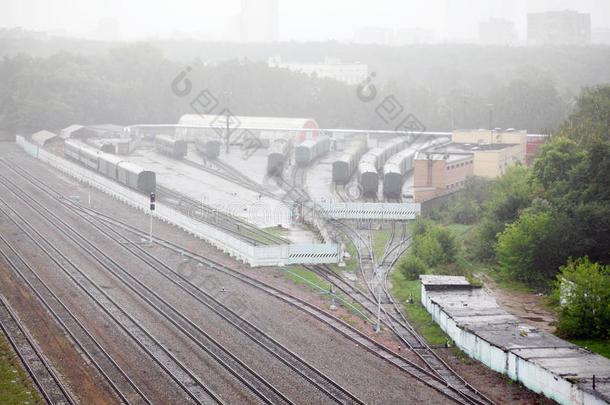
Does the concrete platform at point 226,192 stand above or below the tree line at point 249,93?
below

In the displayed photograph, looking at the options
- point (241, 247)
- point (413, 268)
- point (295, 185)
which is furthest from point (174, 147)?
point (413, 268)

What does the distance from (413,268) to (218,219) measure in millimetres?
13105

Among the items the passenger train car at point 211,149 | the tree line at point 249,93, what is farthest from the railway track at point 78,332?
the tree line at point 249,93

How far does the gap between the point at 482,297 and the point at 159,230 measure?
57.8ft

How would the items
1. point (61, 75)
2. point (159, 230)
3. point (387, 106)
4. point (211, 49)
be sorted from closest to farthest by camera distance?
point (159, 230) → point (61, 75) → point (387, 106) → point (211, 49)

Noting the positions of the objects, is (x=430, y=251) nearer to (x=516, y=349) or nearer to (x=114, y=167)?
(x=516, y=349)

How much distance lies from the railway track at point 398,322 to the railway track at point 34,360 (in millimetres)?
9254

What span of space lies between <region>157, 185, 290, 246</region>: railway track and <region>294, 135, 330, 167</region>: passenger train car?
1340 cm

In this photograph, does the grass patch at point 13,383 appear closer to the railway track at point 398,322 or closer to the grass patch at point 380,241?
the railway track at point 398,322

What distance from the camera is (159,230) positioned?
35719mm

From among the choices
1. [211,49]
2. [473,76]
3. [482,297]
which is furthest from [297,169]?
[211,49]

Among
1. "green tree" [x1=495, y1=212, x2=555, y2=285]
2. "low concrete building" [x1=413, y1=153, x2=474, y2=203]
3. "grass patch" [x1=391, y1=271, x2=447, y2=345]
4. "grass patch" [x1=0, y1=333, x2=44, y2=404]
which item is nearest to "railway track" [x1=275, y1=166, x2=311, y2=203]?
"low concrete building" [x1=413, y1=153, x2=474, y2=203]

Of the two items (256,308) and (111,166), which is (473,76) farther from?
(256,308)

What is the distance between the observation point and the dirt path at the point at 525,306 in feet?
76.2
